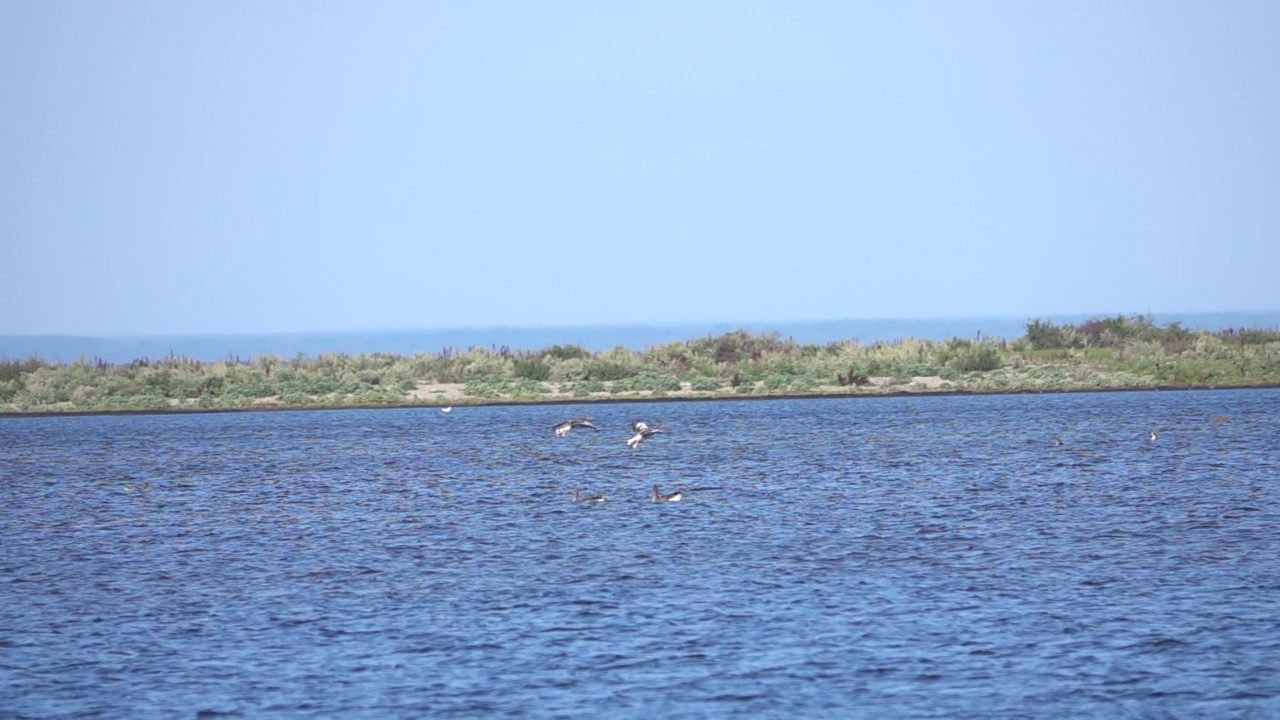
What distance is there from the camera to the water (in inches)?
725

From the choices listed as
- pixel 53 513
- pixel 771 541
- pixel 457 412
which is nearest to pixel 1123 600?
pixel 771 541

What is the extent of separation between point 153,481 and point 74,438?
20552 mm

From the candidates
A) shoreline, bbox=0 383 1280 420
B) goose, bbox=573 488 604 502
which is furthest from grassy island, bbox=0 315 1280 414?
goose, bbox=573 488 604 502

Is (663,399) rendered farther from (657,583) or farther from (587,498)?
(657,583)

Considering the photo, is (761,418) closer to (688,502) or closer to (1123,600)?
(688,502)

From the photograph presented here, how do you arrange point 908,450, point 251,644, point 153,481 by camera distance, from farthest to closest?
point 908,450 < point 153,481 < point 251,644

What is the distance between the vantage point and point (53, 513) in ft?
124

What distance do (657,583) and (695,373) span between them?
57.7 m

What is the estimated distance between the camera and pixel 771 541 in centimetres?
3031

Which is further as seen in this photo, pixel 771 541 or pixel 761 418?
pixel 761 418

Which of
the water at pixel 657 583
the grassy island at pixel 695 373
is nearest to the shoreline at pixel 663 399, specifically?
the grassy island at pixel 695 373

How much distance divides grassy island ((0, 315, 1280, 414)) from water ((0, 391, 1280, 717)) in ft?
87.5

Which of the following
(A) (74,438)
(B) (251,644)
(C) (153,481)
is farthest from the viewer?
(A) (74,438)

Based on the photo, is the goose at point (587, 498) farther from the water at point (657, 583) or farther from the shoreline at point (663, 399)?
the shoreline at point (663, 399)
